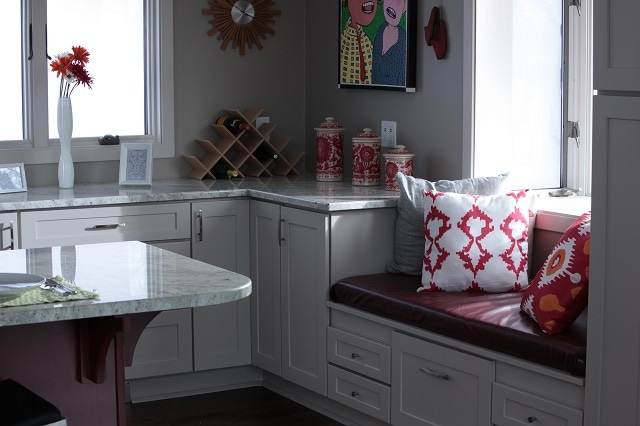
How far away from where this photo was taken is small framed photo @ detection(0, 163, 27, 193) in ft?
14.1

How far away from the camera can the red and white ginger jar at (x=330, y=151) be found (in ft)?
15.3

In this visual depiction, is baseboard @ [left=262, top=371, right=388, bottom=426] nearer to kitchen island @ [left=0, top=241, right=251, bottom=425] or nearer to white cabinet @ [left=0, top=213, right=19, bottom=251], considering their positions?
white cabinet @ [left=0, top=213, right=19, bottom=251]

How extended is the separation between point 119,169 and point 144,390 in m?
1.02

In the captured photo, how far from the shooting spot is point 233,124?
4898mm

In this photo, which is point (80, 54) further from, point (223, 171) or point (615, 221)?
point (615, 221)

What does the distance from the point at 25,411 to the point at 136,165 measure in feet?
8.11

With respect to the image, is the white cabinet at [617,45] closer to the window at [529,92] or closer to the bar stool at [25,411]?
the window at [529,92]

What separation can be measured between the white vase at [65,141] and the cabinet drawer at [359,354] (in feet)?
4.54

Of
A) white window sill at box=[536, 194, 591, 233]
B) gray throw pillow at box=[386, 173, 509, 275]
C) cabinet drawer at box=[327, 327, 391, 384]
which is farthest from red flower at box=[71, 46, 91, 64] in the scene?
white window sill at box=[536, 194, 591, 233]

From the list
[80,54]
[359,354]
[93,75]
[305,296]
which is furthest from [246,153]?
[359,354]

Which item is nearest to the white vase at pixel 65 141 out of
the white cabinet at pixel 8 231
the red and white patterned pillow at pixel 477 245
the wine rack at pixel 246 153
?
the white cabinet at pixel 8 231

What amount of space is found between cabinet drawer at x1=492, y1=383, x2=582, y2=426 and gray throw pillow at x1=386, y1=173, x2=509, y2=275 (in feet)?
2.79

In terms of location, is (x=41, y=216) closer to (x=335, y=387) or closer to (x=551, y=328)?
(x=335, y=387)

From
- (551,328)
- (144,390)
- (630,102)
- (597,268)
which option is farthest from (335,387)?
(630,102)
